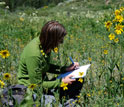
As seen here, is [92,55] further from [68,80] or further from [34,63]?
[34,63]

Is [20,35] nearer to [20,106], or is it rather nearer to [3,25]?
[3,25]

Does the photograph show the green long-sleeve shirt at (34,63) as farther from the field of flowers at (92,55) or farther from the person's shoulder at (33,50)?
the field of flowers at (92,55)

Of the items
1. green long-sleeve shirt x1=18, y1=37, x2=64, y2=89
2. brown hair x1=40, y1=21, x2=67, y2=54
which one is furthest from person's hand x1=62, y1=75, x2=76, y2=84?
brown hair x1=40, y1=21, x2=67, y2=54

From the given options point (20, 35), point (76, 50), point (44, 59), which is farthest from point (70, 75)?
point (20, 35)

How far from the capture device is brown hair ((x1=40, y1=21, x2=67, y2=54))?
6.50ft

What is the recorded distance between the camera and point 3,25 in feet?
19.3

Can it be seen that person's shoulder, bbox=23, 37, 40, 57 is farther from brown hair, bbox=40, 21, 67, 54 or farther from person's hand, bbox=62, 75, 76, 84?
person's hand, bbox=62, 75, 76, 84

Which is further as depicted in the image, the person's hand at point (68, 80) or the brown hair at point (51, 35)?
the person's hand at point (68, 80)

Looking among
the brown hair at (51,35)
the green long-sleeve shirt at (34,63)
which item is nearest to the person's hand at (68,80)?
the green long-sleeve shirt at (34,63)

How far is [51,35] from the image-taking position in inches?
78.2

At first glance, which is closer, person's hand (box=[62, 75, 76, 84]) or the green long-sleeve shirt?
the green long-sleeve shirt

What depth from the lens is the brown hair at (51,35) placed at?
198cm

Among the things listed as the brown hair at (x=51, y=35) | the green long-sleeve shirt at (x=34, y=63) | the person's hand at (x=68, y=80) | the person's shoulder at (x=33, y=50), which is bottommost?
the person's hand at (x=68, y=80)

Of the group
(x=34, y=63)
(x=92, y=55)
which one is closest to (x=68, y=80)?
(x=34, y=63)
